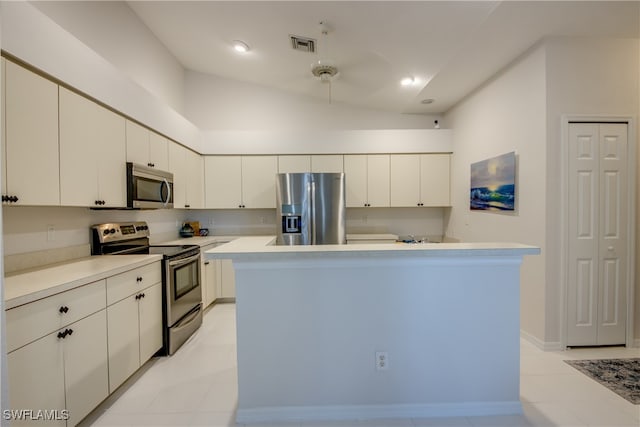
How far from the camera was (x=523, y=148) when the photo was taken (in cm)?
267

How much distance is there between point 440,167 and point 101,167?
408 centimetres

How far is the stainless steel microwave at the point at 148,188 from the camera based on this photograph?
250cm

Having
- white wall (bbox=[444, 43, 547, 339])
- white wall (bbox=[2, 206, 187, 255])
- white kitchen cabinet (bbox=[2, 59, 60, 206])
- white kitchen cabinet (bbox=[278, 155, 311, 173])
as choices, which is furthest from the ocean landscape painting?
white wall (bbox=[2, 206, 187, 255])

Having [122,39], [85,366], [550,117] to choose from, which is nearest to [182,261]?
[85,366]

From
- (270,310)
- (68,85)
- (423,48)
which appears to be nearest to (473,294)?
(270,310)

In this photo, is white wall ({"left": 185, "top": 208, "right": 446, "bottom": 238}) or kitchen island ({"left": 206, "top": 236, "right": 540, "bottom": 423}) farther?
white wall ({"left": 185, "top": 208, "right": 446, "bottom": 238})

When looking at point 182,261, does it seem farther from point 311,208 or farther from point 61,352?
point 311,208

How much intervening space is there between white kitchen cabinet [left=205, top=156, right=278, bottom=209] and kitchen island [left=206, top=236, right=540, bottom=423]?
2535 mm

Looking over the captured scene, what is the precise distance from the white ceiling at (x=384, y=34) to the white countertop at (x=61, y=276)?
2.40m

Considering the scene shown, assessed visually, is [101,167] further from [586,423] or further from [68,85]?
[586,423]

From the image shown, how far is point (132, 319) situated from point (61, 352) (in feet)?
1.85

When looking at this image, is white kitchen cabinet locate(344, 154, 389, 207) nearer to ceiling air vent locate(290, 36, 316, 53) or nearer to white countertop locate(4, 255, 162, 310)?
ceiling air vent locate(290, 36, 316, 53)

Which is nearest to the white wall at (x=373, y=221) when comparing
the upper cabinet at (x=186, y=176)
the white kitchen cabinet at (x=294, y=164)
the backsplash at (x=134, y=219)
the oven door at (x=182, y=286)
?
the backsplash at (x=134, y=219)

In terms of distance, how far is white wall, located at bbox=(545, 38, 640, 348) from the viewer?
95.9 inches
